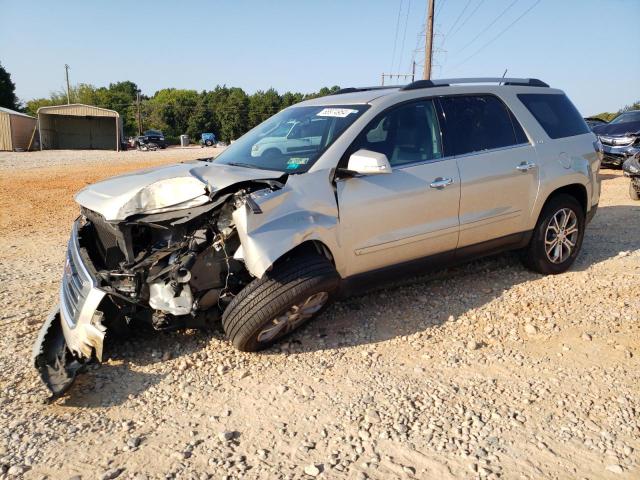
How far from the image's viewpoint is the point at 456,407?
3064 millimetres

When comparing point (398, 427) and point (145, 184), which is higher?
point (145, 184)

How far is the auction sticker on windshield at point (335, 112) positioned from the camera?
4145mm

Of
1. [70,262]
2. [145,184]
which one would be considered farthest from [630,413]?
[70,262]

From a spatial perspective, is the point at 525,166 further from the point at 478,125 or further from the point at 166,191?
the point at 166,191

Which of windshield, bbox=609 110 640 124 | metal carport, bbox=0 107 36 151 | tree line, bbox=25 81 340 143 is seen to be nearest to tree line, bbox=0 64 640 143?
tree line, bbox=25 81 340 143

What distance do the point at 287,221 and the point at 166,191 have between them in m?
0.87

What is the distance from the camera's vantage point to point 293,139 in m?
4.29

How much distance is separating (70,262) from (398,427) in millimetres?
2670

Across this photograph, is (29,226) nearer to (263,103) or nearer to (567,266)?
(567,266)

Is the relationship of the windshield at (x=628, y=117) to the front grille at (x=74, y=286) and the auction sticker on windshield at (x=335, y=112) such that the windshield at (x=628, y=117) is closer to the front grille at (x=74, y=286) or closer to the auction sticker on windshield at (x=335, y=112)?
the auction sticker on windshield at (x=335, y=112)

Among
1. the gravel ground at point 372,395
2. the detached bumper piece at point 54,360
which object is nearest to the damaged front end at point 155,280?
the detached bumper piece at point 54,360

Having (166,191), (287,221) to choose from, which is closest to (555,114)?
(287,221)

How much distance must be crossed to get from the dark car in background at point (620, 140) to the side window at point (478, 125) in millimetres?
10612

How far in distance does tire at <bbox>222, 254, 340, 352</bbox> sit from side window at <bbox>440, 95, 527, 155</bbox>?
1736mm
